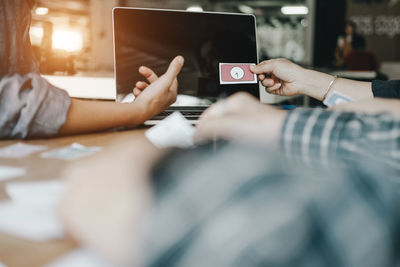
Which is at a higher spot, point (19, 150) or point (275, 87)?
point (275, 87)

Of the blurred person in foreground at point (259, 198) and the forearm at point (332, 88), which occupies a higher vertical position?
the forearm at point (332, 88)

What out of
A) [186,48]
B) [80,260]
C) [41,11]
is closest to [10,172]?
[80,260]

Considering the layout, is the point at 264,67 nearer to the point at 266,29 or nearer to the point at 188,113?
the point at 188,113

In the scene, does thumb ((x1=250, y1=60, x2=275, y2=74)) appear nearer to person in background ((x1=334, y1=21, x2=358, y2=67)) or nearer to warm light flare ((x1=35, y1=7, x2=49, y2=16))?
warm light flare ((x1=35, y1=7, x2=49, y2=16))

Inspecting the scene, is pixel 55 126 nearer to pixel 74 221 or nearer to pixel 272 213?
pixel 74 221

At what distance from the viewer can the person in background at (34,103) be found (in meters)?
0.79

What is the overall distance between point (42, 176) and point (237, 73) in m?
0.78

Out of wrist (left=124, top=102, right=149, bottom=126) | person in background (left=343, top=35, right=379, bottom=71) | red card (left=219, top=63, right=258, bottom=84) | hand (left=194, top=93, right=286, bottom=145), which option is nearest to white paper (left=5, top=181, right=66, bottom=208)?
hand (left=194, top=93, right=286, bottom=145)

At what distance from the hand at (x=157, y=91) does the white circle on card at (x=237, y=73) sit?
0.21 metres

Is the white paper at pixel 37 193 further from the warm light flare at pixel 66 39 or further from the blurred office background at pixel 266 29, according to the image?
the warm light flare at pixel 66 39

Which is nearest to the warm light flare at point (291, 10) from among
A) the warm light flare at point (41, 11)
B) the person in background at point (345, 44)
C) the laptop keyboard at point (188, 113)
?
the person in background at point (345, 44)

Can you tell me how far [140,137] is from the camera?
897 mm

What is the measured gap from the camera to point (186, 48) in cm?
123

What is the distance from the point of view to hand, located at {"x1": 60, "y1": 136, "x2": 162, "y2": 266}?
15.9 inches
